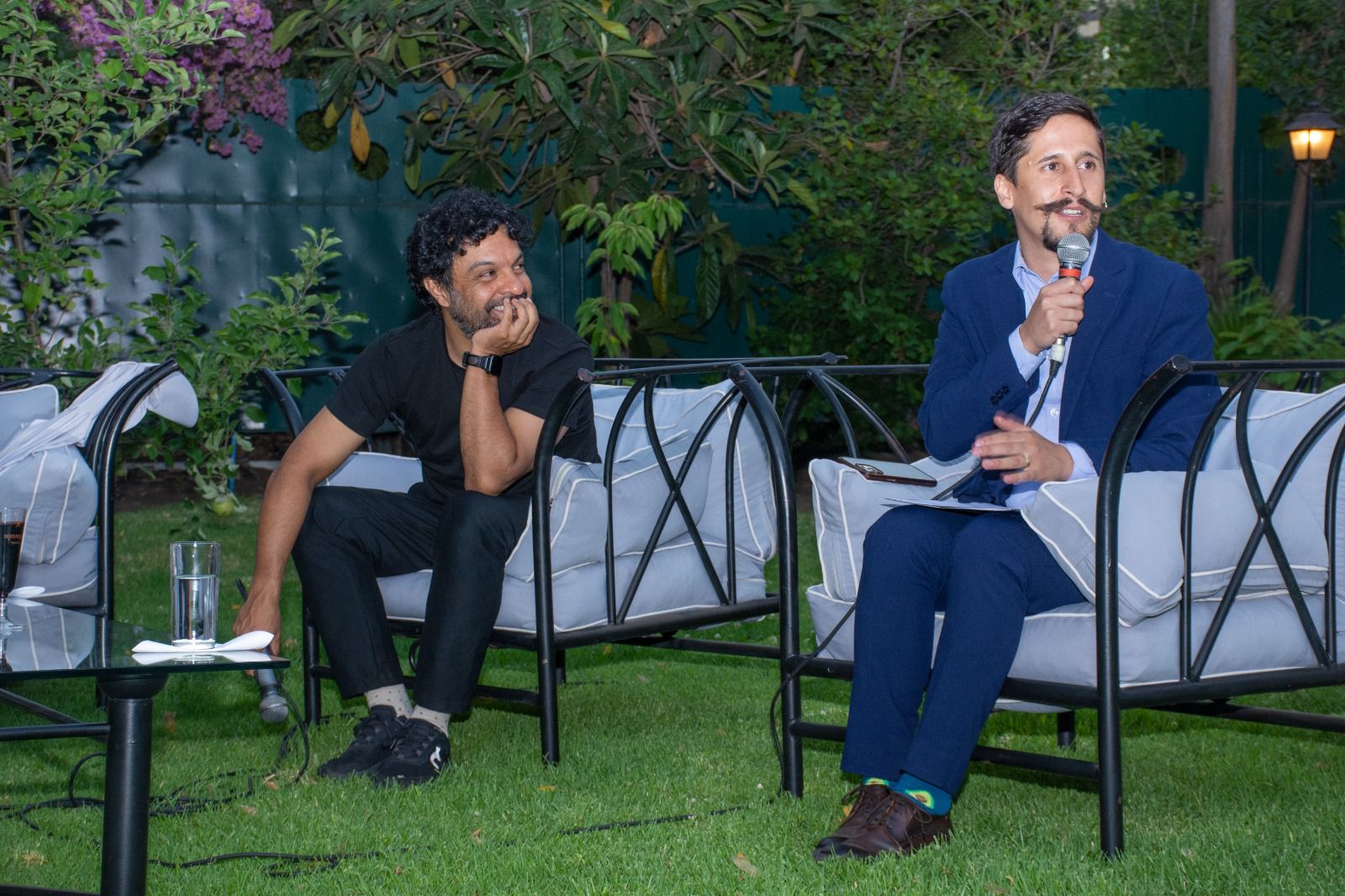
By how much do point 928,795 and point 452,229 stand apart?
1.64 meters

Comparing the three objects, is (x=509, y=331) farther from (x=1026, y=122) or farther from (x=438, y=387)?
(x=1026, y=122)

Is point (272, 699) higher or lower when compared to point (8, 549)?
lower

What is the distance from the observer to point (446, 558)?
306 centimetres

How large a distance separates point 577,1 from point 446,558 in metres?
4.37

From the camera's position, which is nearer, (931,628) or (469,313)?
(931,628)

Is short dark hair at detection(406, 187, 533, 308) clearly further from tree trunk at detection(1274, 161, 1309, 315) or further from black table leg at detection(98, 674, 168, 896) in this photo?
tree trunk at detection(1274, 161, 1309, 315)

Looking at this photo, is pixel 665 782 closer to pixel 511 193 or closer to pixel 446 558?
pixel 446 558

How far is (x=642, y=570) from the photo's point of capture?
321 cm

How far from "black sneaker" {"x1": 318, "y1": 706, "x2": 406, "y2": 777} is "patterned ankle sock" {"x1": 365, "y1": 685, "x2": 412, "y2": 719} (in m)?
0.01

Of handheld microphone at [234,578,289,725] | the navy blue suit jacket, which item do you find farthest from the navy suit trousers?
handheld microphone at [234,578,289,725]

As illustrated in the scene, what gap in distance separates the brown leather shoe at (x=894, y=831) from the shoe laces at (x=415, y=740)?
0.98 meters

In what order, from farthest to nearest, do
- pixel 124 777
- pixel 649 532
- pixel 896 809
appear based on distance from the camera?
pixel 649 532, pixel 896 809, pixel 124 777

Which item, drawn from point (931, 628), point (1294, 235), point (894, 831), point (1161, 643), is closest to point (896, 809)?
point (894, 831)

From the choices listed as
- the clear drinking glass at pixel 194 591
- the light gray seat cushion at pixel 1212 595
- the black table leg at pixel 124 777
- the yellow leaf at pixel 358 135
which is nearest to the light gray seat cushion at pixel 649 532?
the clear drinking glass at pixel 194 591
